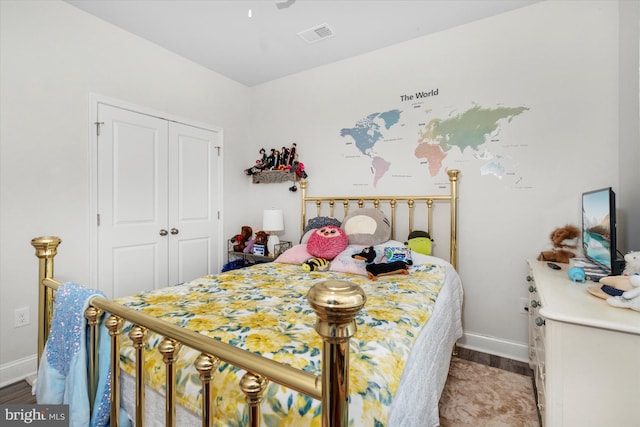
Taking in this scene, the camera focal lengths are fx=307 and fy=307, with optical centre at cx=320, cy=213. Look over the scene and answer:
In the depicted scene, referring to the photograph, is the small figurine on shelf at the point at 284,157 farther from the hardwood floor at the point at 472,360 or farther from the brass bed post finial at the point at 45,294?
the hardwood floor at the point at 472,360

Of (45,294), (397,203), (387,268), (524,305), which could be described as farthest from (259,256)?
(524,305)

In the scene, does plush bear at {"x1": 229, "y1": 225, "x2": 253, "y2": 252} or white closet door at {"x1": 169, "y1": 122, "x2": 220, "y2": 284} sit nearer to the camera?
white closet door at {"x1": 169, "y1": 122, "x2": 220, "y2": 284}

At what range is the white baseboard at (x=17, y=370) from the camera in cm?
199

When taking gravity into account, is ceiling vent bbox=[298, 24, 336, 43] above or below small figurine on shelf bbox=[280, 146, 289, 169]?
above

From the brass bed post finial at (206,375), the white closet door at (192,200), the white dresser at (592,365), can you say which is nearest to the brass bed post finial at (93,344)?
the brass bed post finial at (206,375)

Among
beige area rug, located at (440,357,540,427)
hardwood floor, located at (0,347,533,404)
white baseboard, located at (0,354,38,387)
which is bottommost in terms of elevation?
hardwood floor, located at (0,347,533,404)

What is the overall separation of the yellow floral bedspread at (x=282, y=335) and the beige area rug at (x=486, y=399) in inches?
25.8

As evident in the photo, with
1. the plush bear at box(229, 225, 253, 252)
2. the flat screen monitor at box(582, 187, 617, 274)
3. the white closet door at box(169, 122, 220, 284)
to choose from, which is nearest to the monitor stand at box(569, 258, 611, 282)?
the flat screen monitor at box(582, 187, 617, 274)

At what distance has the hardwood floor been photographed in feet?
6.06

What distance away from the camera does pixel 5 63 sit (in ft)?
6.48

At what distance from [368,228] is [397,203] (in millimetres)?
447

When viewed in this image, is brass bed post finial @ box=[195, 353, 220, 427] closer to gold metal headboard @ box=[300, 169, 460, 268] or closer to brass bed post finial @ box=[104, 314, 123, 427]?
brass bed post finial @ box=[104, 314, 123, 427]

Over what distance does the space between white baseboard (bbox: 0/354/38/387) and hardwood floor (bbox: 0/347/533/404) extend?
4 cm

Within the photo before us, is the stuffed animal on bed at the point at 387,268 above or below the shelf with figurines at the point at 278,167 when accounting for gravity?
below
